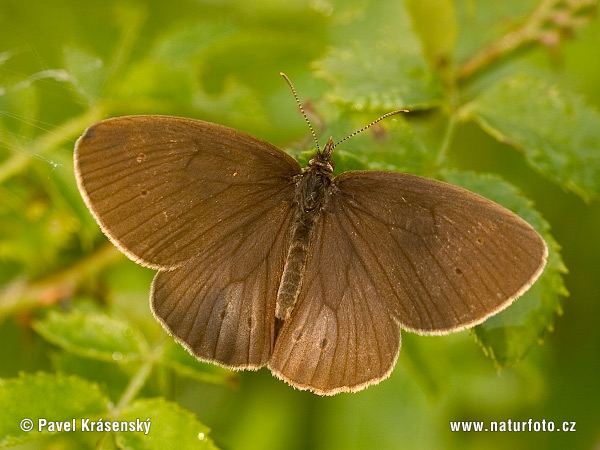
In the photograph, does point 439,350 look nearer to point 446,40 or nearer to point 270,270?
point 270,270

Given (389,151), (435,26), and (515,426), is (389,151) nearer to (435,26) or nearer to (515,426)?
(435,26)

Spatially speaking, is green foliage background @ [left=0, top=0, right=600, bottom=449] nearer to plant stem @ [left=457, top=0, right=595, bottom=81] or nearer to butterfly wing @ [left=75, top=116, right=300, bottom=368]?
plant stem @ [left=457, top=0, right=595, bottom=81]

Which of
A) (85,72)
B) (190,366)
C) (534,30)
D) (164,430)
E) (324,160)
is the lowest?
(164,430)

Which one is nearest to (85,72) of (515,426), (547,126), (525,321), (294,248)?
(294,248)

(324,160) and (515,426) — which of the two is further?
(515,426)

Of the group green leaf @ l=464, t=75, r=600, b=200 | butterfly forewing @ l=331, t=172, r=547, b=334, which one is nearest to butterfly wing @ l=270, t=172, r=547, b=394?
butterfly forewing @ l=331, t=172, r=547, b=334

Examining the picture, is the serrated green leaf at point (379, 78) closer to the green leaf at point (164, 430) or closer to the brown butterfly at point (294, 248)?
the brown butterfly at point (294, 248)
